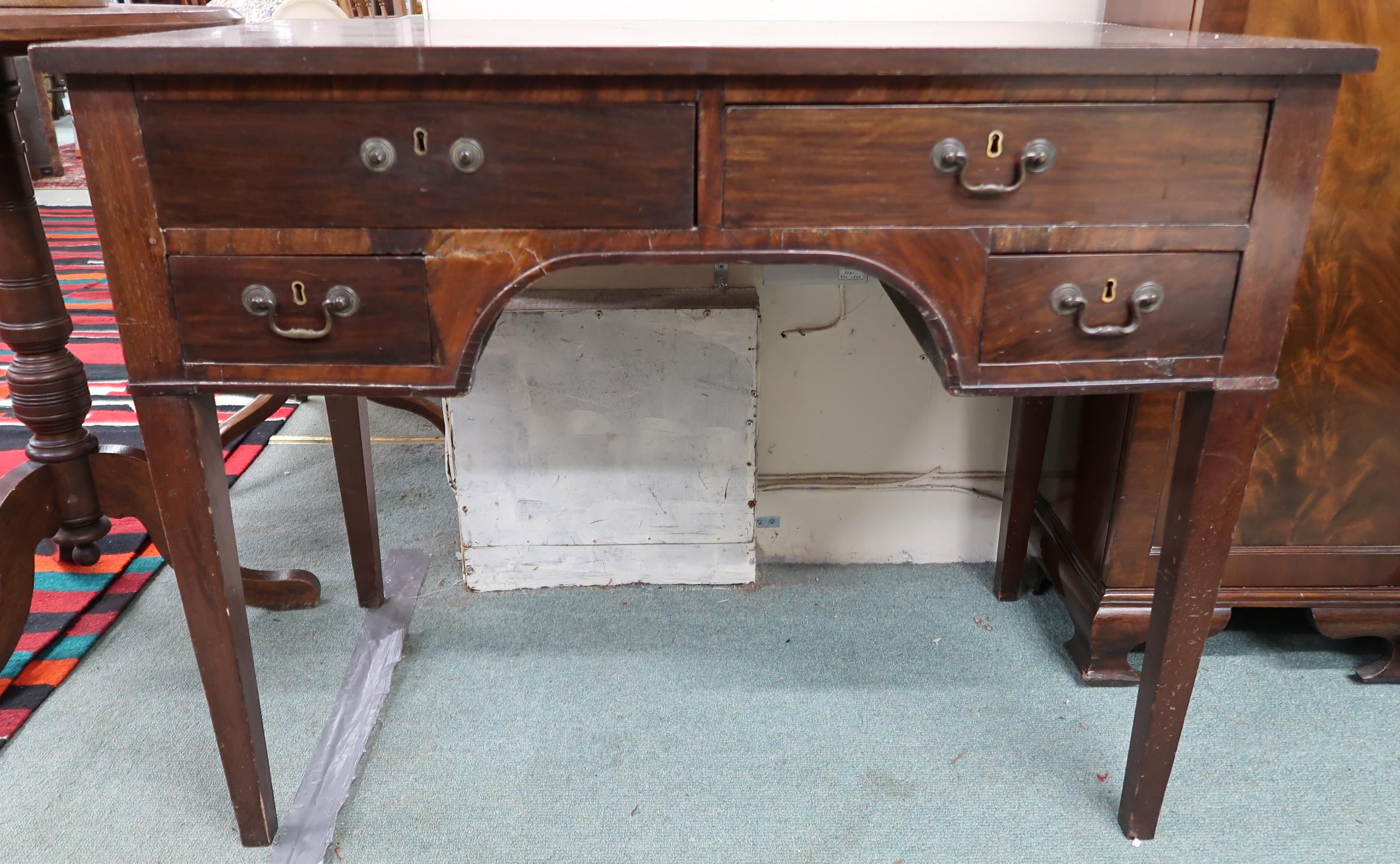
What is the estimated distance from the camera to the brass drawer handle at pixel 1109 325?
0.92m

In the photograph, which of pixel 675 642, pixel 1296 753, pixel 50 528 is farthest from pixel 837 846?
pixel 50 528

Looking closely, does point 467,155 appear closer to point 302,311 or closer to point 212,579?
point 302,311

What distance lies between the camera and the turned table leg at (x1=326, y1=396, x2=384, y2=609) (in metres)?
1.47

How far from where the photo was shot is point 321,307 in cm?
91

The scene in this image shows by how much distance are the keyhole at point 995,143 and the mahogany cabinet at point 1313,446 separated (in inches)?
18.0

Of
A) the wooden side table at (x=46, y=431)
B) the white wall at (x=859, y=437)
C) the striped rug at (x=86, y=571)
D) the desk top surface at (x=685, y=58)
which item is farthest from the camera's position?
the white wall at (x=859, y=437)

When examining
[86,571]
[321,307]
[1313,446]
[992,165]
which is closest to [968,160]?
[992,165]

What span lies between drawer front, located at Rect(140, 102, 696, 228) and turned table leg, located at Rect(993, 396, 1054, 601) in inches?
32.9

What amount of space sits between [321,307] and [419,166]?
17 cm

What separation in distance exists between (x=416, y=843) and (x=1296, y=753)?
1156 mm

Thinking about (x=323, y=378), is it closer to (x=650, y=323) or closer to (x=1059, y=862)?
(x=650, y=323)

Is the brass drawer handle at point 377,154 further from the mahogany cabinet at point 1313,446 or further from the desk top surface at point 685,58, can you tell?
the mahogany cabinet at point 1313,446

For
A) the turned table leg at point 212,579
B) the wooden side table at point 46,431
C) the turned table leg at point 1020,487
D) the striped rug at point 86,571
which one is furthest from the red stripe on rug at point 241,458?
the turned table leg at point 1020,487

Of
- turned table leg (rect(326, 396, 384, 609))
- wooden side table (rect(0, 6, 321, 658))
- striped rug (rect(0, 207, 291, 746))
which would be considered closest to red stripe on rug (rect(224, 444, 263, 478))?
striped rug (rect(0, 207, 291, 746))
